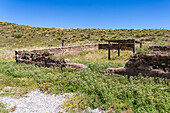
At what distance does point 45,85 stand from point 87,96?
211cm

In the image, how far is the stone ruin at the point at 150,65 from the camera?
6044mm

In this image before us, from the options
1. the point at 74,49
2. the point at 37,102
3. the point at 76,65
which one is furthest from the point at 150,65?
the point at 74,49

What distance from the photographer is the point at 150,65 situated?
20.9ft

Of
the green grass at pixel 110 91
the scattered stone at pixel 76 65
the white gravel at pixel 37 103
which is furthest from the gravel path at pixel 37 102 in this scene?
the scattered stone at pixel 76 65

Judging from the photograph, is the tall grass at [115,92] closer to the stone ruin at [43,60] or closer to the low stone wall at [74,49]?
the stone ruin at [43,60]

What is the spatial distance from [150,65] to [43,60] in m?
6.19

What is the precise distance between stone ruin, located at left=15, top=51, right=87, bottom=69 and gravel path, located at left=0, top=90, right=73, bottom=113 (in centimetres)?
316

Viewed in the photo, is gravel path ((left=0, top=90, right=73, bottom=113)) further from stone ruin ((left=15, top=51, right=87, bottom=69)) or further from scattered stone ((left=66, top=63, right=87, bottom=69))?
stone ruin ((left=15, top=51, right=87, bottom=69))

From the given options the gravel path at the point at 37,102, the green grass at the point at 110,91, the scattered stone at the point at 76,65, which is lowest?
the gravel path at the point at 37,102

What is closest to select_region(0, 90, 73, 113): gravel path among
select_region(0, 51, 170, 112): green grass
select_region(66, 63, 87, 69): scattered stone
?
select_region(0, 51, 170, 112): green grass

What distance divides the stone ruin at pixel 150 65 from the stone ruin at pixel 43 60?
251 cm

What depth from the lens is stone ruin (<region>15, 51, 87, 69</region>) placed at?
8968 millimetres

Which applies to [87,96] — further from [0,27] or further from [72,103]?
[0,27]

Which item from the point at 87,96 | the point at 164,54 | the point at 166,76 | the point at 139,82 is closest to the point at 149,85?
the point at 139,82
